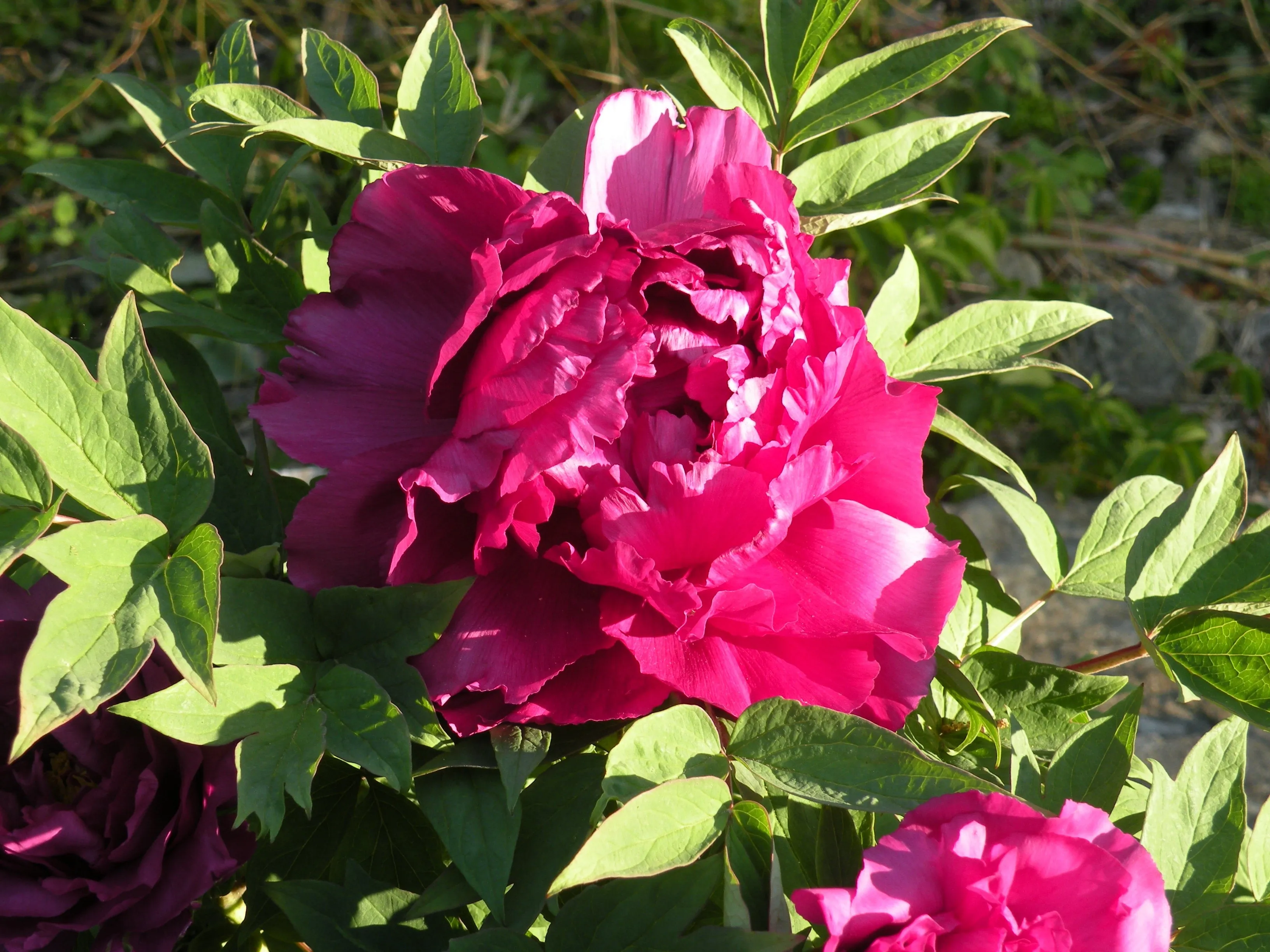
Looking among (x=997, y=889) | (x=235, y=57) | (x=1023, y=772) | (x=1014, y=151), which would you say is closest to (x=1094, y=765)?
(x=1023, y=772)

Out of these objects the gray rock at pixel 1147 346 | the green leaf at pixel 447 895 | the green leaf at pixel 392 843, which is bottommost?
the gray rock at pixel 1147 346

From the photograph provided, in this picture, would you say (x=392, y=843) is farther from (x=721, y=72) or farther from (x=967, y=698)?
(x=721, y=72)

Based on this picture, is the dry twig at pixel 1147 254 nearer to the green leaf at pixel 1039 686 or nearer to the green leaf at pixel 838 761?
the green leaf at pixel 1039 686

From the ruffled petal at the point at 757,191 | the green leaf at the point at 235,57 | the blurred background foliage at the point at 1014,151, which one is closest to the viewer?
the ruffled petal at the point at 757,191

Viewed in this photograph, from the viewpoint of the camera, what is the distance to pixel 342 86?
73 centimetres

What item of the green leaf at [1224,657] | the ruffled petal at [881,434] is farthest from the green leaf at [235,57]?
the green leaf at [1224,657]

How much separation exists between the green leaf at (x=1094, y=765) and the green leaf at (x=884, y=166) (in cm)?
32

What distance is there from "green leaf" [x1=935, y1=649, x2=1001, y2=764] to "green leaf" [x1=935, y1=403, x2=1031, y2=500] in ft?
0.37

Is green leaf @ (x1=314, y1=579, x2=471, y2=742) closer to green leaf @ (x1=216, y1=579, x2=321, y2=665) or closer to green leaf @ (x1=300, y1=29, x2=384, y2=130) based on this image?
green leaf @ (x1=216, y1=579, x2=321, y2=665)

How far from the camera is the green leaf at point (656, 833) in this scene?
49 cm

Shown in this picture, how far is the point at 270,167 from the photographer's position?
Result: 194 centimetres

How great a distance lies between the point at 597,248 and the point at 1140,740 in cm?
147

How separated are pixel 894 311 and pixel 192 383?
453mm

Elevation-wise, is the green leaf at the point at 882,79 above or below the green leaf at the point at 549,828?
above
